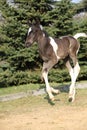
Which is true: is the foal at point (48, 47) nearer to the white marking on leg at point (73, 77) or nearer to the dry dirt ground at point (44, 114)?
the white marking on leg at point (73, 77)

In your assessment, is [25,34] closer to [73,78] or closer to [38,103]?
[73,78]

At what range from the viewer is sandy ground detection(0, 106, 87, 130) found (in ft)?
28.6

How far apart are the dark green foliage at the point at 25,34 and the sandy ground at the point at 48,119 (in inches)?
256

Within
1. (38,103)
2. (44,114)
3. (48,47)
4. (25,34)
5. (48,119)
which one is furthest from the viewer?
(25,34)

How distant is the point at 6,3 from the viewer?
17359 millimetres

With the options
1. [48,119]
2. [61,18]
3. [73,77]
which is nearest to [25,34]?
[61,18]

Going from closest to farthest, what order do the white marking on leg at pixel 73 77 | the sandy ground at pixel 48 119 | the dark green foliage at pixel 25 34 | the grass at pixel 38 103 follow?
the sandy ground at pixel 48 119, the grass at pixel 38 103, the white marking on leg at pixel 73 77, the dark green foliage at pixel 25 34

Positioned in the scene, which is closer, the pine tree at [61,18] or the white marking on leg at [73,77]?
the white marking on leg at [73,77]

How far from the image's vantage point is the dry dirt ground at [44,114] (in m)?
8.82

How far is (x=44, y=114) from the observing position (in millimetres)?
10156

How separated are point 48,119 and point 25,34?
324 inches

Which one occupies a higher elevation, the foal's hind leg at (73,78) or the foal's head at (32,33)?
the foal's head at (32,33)

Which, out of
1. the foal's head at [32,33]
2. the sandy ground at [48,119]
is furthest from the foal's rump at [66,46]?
the sandy ground at [48,119]

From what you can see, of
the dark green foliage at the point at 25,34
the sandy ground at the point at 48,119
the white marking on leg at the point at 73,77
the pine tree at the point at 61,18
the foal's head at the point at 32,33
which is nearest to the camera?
the sandy ground at the point at 48,119
